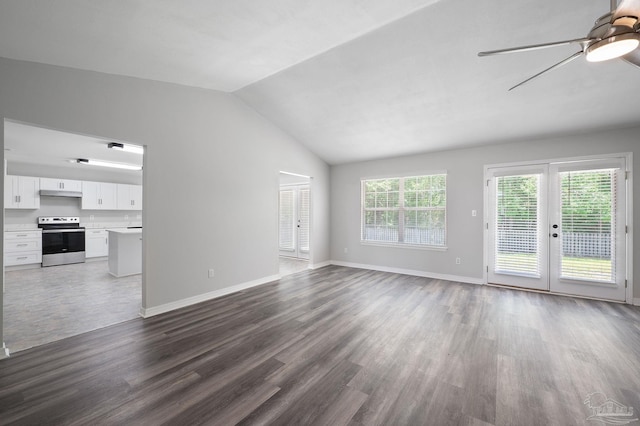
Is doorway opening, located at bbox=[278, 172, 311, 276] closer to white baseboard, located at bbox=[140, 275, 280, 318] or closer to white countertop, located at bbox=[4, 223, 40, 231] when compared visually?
white baseboard, located at bbox=[140, 275, 280, 318]

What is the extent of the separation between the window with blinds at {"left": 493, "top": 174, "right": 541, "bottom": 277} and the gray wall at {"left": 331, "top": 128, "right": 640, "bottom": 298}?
0.98 feet

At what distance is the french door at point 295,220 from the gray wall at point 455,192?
0.96 meters

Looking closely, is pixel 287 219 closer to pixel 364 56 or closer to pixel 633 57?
pixel 364 56

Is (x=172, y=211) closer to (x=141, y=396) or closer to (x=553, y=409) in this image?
(x=141, y=396)

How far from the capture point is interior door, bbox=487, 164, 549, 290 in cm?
428

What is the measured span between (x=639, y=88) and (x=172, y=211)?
6.02 meters

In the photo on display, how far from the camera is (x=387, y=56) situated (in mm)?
2994

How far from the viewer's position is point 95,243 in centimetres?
680

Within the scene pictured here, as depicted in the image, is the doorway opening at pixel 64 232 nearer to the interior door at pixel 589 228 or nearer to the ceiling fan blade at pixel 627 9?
the ceiling fan blade at pixel 627 9

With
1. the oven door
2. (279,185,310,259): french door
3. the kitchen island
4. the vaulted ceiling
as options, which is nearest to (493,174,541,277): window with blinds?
the vaulted ceiling

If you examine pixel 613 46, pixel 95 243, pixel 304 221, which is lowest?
pixel 95 243

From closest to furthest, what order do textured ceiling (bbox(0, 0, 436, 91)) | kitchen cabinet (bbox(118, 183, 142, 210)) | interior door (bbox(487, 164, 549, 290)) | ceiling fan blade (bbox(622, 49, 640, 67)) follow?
ceiling fan blade (bbox(622, 49, 640, 67))
textured ceiling (bbox(0, 0, 436, 91))
interior door (bbox(487, 164, 549, 290))
kitchen cabinet (bbox(118, 183, 142, 210))

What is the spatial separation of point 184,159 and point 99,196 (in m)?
5.44

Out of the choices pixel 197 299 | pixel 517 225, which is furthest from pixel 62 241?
pixel 517 225
